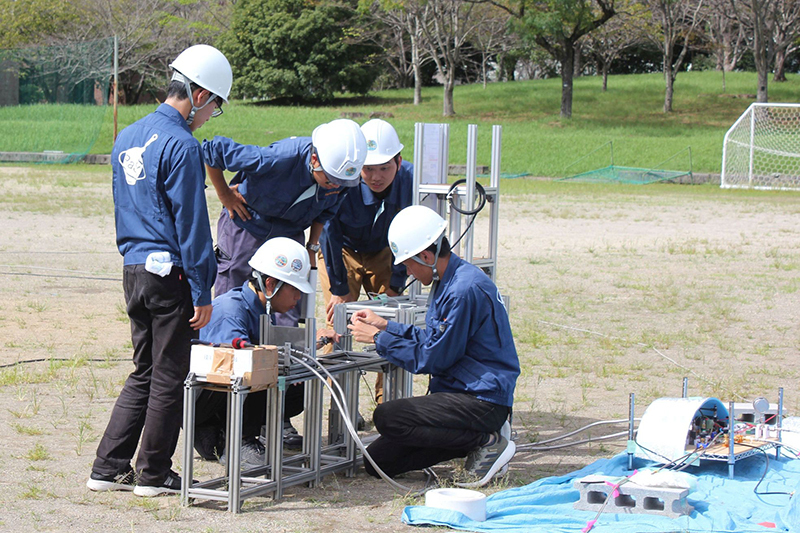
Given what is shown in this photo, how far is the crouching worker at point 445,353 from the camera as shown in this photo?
17.4 ft

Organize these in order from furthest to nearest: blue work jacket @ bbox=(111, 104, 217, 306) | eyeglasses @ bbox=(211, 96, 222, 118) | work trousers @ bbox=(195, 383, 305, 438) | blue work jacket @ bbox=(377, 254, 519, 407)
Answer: work trousers @ bbox=(195, 383, 305, 438) < blue work jacket @ bbox=(377, 254, 519, 407) < eyeglasses @ bbox=(211, 96, 222, 118) < blue work jacket @ bbox=(111, 104, 217, 306)

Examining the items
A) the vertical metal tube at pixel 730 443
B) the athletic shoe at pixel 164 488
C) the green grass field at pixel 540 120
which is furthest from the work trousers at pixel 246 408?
the green grass field at pixel 540 120

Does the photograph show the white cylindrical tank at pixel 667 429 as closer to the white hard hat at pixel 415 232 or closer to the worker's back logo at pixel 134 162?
the white hard hat at pixel 415 232

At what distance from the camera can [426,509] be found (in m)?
4.78

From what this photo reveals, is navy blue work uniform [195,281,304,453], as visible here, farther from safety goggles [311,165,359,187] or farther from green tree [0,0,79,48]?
green tree [0,0,79,48]

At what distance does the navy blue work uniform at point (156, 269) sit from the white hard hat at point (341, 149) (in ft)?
3.42

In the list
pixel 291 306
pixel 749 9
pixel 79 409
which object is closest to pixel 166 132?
pixel 291 306

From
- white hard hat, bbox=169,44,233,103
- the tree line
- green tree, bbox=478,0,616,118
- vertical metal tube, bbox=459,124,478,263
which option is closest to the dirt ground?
vertical metal tube, bbox=459,124,478,263

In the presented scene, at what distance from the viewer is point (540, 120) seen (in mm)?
50219

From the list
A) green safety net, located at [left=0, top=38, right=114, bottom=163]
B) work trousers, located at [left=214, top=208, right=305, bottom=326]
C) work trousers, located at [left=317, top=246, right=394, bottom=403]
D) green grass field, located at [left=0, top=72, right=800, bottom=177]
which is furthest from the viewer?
green grass field, located at [left=0, top=72, right=800, bottom=177]

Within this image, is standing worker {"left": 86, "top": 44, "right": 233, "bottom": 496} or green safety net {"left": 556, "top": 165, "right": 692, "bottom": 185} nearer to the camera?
standing worker {"left": 86, "top": 44, "right": 233, "bottom": 496}

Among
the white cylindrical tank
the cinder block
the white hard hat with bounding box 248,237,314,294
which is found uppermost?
the white hard hat with bounding box 248,237,314,294

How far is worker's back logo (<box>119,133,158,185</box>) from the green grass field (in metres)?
30.2

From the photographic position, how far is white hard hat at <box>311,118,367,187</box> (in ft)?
19.1
